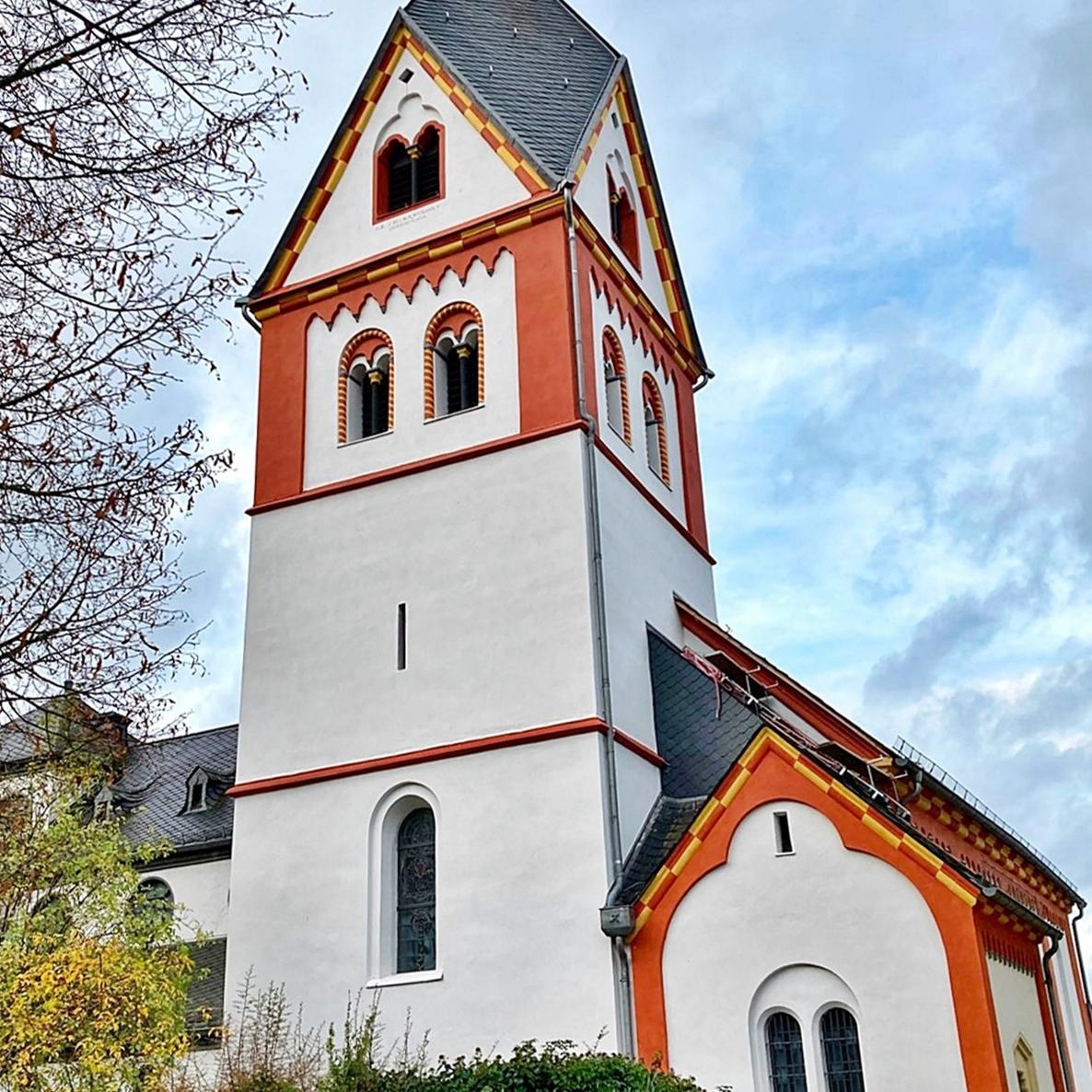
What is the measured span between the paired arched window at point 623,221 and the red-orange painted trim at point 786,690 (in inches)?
242

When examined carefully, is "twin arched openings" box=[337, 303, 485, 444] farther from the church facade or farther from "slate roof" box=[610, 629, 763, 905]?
"slate roof" box=[610, 629, 763, 905]

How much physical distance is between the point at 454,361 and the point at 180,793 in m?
10.1

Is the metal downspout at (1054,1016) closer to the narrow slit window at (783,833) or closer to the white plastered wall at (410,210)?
the narrow slit window at (783,833)

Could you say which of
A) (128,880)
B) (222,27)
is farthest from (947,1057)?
(222,27)

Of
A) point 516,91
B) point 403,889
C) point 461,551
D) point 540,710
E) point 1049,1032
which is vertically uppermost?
point 516,91

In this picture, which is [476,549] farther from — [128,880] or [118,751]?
[118,751]

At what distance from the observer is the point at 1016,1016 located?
14.8 metres

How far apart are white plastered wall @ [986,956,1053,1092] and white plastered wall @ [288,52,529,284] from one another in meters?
12.3

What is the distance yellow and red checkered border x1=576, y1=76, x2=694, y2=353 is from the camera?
24.2 m

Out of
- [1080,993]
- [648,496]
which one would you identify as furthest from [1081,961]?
[648,496]

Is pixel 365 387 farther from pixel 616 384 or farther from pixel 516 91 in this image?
pixel 516 91

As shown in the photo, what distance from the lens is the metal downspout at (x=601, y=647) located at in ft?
50.4

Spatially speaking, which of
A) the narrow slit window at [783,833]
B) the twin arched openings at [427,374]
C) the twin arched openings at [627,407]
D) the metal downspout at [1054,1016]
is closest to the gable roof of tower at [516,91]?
the twin arched openings at [427,374]

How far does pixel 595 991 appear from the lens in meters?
15.5
